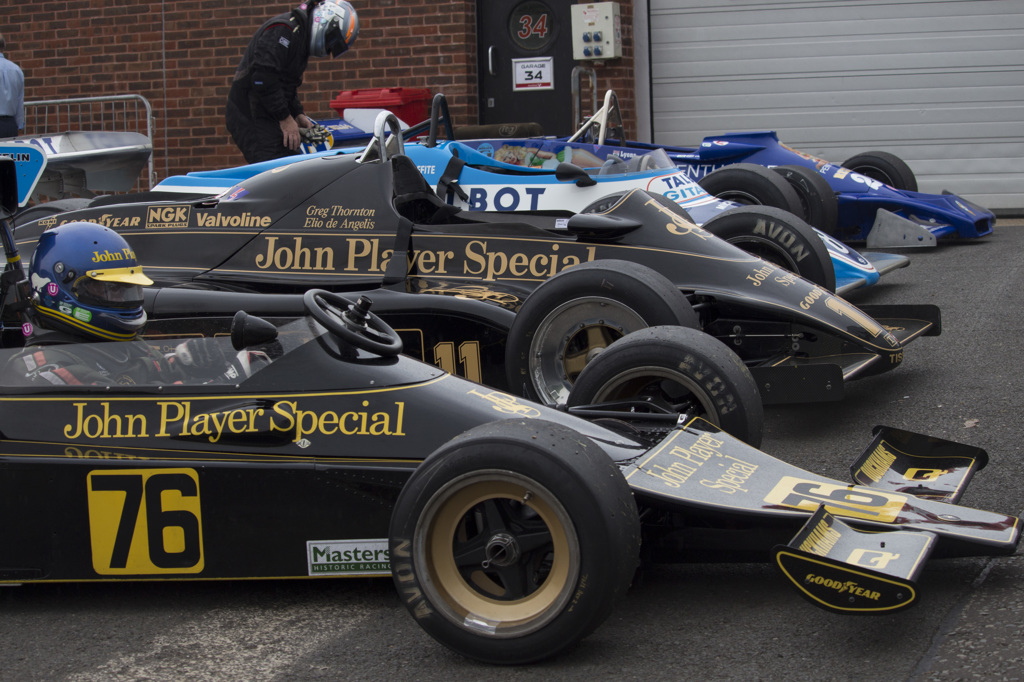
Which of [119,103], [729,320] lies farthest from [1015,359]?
[119,103]

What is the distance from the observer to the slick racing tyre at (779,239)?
6.33 m

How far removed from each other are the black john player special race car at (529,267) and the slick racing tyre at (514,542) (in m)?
1.82

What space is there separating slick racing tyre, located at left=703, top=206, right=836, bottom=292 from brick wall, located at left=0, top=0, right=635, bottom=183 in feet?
21.6

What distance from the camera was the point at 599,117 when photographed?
8.94 meters

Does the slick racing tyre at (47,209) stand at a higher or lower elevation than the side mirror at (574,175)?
lower

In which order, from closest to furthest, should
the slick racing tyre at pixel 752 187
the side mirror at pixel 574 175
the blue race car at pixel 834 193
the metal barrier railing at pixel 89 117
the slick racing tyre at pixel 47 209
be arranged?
the side mirror at pixel 574 175 → the slick racing tyre at pixel 47 209 → the slick racing tyre at pixel 752 187 → the blue race car at pixel 834 193 → the metal barrier railing at pixel 89 117

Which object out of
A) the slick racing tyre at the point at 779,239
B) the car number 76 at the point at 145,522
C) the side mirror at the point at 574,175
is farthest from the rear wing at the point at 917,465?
the side mirror at the point at 574,175

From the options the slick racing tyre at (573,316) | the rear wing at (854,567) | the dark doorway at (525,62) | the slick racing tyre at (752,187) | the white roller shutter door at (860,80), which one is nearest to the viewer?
the rear wing at (854,567)

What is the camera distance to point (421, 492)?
294 centimetres

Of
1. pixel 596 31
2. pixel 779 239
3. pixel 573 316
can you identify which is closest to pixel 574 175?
pixel 779 239

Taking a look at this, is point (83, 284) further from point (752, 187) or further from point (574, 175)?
point (752, 187)

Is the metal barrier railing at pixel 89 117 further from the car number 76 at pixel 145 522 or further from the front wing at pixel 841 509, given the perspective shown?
the front wing at pixel 841 509

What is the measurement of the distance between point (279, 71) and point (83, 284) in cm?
474

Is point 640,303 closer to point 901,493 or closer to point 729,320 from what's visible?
point 729,320
